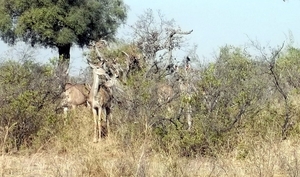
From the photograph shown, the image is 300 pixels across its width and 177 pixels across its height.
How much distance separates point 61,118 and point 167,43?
4.03 m

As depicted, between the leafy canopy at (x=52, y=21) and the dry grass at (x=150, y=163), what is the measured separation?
A: 2021 cm

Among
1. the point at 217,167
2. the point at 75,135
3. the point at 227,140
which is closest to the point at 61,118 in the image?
the point at 75,135

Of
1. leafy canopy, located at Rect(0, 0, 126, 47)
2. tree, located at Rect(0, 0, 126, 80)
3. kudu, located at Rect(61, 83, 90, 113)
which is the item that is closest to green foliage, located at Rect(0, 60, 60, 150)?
kudu, located at Rect(61, 83, 90, 113)

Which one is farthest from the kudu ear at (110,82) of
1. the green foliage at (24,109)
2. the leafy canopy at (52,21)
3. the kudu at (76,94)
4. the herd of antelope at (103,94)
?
the leafy canopy at (52,21)

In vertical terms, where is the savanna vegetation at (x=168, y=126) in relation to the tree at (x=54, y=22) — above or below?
below

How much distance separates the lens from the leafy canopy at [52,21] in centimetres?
2800

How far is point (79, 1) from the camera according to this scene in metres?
29.4

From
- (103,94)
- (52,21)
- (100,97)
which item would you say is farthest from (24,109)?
(52,21)

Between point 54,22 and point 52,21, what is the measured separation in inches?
9.0

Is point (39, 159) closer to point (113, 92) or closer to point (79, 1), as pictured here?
point (113, 92)

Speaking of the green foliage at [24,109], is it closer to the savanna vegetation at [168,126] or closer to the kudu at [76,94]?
the savanna vegetation at [168,126]

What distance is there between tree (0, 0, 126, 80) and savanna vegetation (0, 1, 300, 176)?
17.0 metres

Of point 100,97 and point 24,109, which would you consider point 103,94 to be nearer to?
point 100,97

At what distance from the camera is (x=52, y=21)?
92.5 feet
